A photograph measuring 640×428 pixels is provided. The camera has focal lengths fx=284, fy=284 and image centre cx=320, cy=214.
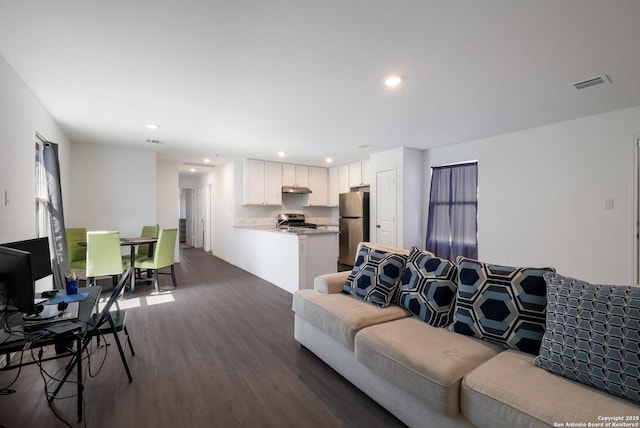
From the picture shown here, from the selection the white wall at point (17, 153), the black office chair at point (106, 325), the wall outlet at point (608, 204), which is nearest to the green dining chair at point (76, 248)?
the white wall at point (17, 153)

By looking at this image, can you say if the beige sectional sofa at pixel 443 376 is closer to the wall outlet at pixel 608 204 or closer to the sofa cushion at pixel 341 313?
the sofa cushion at pixel 341 313

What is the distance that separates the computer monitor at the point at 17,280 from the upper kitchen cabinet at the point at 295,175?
5.47 m

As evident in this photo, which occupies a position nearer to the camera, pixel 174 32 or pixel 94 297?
pixel 174 32

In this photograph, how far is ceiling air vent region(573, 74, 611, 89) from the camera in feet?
8.29

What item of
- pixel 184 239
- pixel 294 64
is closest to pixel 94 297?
→ pixel 294 64

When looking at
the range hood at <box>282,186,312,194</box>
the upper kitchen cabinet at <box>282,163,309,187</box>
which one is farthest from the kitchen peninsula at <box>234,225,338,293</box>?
the upper kitchen cabinet at <box>282,163,309,187</box>

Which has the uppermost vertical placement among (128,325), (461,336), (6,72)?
(6,72)

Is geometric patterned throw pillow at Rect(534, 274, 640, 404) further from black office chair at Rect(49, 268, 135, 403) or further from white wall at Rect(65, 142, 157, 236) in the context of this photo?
white wall at Rect(65, 142, 157, 236)

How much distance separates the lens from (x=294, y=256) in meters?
4.23

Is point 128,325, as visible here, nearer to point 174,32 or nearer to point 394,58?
point 174,32

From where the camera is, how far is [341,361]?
2072 millimetres

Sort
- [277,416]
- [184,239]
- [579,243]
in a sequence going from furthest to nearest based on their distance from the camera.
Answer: [184,239] < [579,243] < [277,416]

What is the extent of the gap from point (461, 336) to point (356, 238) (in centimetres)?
459

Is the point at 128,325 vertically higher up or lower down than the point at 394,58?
lower down
